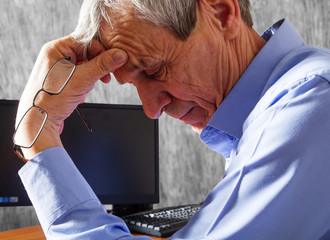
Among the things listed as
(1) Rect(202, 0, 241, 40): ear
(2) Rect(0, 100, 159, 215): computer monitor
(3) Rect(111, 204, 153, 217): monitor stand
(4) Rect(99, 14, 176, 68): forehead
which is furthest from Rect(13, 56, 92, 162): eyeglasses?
(3) Rect(111, 204, 153, 217): monitor stand

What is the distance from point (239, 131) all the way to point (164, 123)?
101cm

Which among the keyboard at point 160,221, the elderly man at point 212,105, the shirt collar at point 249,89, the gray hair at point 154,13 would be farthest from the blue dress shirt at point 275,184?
the keyboard at point 160,221

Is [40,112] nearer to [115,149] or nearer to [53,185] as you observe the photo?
[53,185]

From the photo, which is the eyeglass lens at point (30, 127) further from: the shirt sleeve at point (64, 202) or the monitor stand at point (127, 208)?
the monitor stand at point (127, 208)

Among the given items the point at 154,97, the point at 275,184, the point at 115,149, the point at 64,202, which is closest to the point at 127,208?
the point at 115,149

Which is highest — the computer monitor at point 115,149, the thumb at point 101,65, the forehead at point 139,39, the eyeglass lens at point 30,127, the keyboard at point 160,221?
the forehead at point 139,39

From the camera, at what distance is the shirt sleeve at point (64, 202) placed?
30.2 inches

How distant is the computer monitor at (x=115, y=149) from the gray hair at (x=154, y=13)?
781 millimetres

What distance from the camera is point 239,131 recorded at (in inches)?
36.6

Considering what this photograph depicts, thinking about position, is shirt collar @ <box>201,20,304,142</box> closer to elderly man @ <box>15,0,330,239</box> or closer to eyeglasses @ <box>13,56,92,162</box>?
elderly man @ <box>15,0,330,239</box>

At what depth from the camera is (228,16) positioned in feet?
2.99

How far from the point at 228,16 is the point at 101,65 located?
0.88 feet

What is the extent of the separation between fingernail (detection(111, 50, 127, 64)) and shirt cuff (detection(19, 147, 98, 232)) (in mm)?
203

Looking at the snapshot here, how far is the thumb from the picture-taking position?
0.92 metres
